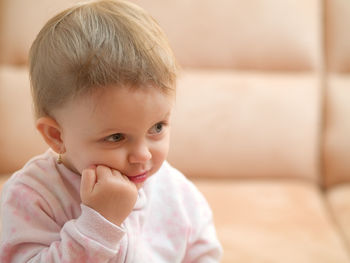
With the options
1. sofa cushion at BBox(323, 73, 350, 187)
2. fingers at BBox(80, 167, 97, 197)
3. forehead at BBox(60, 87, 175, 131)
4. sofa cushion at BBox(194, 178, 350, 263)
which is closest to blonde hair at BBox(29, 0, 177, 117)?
forehead at BBox(60, 87, 175, 131)

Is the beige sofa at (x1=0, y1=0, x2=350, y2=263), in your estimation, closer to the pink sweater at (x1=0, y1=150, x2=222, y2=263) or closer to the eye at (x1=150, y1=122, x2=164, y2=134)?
the pink sweater at (x1=0, y1=150, x2=222, y2=263)

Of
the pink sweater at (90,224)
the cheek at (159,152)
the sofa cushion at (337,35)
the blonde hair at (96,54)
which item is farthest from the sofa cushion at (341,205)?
the blonde hair at (96,54)

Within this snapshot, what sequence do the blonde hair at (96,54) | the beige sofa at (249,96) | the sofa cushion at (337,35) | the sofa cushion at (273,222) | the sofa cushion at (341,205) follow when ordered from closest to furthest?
1. the blonde hair at (96,54)
2. the sofa cushion at (273,222)
3. the sofa cushion at (341,205)
4. the beige sofa at (249,96)
5. the sofa cushion at (337,35)

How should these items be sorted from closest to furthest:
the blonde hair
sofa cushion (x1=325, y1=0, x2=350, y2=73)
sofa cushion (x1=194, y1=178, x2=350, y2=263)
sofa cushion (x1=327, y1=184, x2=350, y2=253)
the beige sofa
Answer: the blonde hair, sofa cushion (x1=194, y1=178, x2=350, y2=263), sofa cushion (x1=327, y1=184, x2=350, y2=253), the beige sofa, sofa cushion (x1=325, y1=0, x2=350, y2=73)

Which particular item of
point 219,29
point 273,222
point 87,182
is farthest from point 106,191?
point 219,29

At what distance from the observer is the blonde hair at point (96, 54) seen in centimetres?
75

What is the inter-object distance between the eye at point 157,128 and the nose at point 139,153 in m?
0.03

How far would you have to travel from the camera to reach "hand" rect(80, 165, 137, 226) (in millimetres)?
803

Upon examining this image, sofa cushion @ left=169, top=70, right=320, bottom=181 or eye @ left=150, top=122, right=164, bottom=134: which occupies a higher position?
eye @ left=150, top=122, right=164, bottom=134

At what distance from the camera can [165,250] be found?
3.23 ft

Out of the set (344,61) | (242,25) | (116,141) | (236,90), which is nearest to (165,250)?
(116,141)

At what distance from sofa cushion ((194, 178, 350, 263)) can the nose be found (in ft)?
1.90

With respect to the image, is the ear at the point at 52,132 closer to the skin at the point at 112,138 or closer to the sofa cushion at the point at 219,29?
the skin at the point at 112,138

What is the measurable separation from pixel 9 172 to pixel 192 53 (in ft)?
2.41
